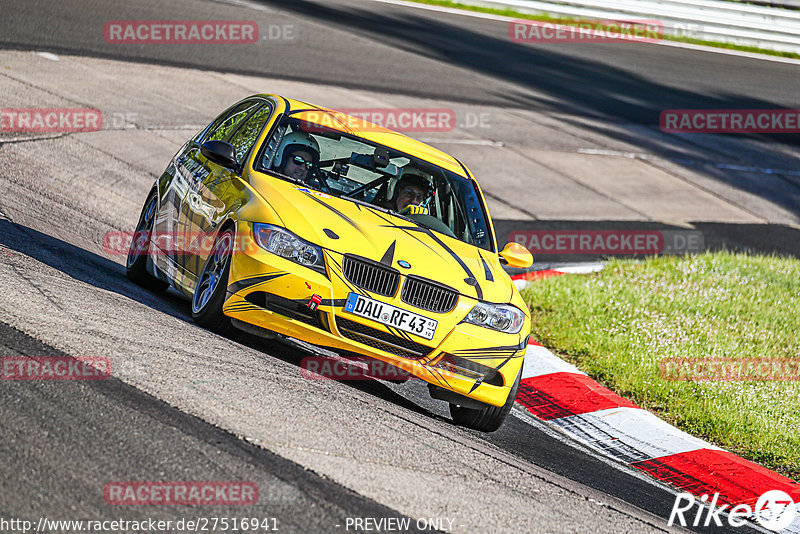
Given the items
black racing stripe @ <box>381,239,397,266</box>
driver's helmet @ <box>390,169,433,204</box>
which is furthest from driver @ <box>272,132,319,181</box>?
black racing stripe @ <box>381,239,397,266</box>

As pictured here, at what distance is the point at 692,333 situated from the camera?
946 centimetres

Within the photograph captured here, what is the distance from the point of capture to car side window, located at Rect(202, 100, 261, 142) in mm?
8047

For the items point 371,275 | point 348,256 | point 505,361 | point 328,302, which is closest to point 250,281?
point 328,302

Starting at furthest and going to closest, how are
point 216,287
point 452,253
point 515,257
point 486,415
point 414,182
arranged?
point 414,182
point 515,257
point 452,253
point 486,415
point 216,287

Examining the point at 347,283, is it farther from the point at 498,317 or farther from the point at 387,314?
the point at 498,317

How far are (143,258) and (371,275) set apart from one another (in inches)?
98.3

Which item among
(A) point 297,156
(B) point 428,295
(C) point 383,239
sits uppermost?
(A) point 297,156

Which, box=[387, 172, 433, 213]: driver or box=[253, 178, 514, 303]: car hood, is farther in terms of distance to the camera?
box=[387, 172, 433, 213]: driver

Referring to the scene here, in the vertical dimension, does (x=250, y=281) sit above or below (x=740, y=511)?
above

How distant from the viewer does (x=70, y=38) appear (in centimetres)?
1598

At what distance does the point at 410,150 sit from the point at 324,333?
225 cm

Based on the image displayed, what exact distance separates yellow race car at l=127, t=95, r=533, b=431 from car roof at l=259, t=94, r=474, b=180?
0.03m

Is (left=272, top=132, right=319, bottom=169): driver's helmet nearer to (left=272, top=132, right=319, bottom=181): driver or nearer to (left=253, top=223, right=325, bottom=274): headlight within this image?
(left=272, top=132, right=319, bottom=181): driver

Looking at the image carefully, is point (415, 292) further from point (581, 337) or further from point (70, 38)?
point (70, 38)
